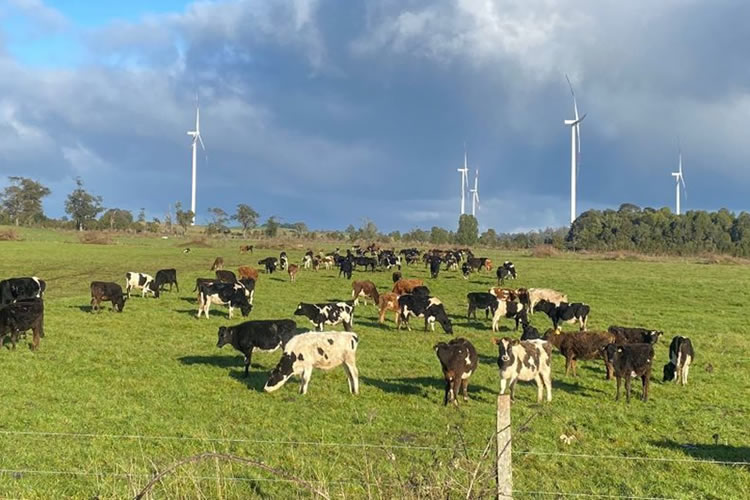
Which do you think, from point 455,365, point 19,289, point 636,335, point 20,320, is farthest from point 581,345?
point 19,289

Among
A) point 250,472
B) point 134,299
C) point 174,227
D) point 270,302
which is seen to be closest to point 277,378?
point 250,472

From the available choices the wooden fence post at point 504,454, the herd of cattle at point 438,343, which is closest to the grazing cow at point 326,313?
the herd of cattle at point 438,343

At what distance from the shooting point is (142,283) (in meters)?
26.4

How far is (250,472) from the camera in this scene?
772cm

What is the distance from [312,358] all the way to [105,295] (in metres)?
12.7

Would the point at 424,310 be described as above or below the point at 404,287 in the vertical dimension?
below

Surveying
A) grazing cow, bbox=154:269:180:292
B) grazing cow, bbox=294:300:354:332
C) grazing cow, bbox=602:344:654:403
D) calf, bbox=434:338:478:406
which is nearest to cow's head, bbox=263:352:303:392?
calf, bbox=434:338:478:406

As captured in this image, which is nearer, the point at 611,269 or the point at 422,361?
the point at 422,361

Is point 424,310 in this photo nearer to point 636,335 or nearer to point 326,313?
point 326,313

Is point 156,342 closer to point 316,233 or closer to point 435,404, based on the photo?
point 435,404

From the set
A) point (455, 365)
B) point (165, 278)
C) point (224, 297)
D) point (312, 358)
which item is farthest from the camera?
point (165, 278)

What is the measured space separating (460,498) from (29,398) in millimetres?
8527

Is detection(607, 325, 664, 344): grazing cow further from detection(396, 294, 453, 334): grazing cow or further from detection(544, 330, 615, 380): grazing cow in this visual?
detection(396, 294, 453, 334): grazing cow

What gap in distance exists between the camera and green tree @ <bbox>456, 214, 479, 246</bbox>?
107 metres
